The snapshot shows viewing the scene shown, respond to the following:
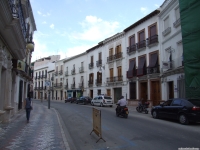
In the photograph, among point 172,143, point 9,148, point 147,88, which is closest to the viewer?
point 9,148

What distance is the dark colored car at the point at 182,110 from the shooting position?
10242mm

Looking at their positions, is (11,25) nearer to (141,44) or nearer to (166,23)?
(166,23)

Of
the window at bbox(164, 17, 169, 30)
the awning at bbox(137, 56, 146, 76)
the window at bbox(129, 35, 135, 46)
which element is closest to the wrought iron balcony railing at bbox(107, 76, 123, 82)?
the awning at bbox(137, 56, 146, 76)

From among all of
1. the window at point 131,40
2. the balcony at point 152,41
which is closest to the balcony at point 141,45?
the balcony at point 152,41

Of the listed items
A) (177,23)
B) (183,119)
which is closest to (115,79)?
(177,23)

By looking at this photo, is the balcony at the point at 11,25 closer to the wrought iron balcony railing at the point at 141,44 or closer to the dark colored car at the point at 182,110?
the dark colored car at the point at 182,110

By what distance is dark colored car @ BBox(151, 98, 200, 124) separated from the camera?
1024 centimetres

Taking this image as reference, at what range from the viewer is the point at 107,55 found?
111ft

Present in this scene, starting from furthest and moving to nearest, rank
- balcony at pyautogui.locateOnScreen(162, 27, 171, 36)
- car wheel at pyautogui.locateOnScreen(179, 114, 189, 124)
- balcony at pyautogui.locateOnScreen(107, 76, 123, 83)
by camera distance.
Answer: balcony at pyautogui.locateOnScreen(107, 76, 123, 83) < balcony at pyautogui.locateOnScreen(162, 27, 171, 36) < car wheel at pyautogui.locateOnScreen(179, 114, 189, 124)

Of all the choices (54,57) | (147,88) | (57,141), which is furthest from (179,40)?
(54,57)

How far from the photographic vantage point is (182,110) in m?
10.9

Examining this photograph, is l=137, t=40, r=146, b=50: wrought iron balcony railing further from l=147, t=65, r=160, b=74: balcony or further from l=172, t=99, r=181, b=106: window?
l=172, t=99, r=181, b=106: window

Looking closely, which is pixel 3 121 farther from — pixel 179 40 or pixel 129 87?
pixel 129 87

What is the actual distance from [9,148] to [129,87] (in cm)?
2263
